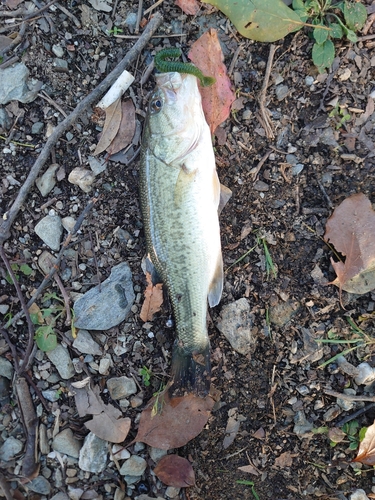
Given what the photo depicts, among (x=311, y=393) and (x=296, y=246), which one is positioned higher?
(x=296, y=246)

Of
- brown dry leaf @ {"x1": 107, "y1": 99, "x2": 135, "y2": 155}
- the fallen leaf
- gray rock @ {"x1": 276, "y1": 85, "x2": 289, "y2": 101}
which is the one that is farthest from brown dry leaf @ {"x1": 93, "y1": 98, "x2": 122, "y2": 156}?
the fallen leaf

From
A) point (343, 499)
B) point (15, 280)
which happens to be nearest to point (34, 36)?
point (15, 280)

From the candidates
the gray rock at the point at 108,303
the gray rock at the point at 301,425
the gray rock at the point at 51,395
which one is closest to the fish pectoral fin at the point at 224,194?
the gray rock at the point at 108,303

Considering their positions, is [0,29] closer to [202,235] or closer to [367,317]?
[202,235]

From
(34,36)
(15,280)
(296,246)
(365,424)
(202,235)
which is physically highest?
(34,36)

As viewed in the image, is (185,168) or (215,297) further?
(215,297)

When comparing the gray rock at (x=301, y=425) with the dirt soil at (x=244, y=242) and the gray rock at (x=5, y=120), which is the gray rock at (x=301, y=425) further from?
the gray rock at (x=5, y=120)

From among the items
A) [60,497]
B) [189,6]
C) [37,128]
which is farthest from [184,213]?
[60,497]
